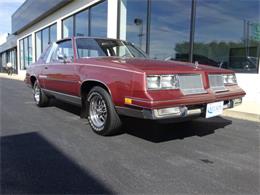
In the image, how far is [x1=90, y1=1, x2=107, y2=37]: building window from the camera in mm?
12992

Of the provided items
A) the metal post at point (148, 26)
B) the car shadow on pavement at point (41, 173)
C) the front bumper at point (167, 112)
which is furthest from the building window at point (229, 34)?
the car shadow on pavement at point (41, 173)

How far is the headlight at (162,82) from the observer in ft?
11.6

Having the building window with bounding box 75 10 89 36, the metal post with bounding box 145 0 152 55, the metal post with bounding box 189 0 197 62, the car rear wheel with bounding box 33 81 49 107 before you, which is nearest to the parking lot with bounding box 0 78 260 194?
the car rear wheel with bounding box 33 81 49 107

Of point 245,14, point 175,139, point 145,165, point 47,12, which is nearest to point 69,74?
point 175,139

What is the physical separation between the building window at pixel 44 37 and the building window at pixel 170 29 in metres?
10.1

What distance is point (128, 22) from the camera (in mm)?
11852

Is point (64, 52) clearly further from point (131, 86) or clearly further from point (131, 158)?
point (131, 158)

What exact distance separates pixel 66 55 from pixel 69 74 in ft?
1.84

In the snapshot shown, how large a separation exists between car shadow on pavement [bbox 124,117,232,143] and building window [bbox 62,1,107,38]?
8.74m

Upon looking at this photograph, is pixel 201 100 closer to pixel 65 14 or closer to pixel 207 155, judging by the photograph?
pixel 207 155

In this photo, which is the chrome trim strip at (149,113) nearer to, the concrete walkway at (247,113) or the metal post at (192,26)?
the concrete walkway at (247,113)

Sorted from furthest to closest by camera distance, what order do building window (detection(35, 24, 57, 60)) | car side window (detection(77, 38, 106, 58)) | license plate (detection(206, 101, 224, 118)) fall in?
building window (detection(35, 24, 57, 60)), car side window (detection(77, 38, 106, 58)), license plate (detection(206, 101, 224, 118))

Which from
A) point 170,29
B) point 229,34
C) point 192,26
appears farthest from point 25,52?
point 229,34

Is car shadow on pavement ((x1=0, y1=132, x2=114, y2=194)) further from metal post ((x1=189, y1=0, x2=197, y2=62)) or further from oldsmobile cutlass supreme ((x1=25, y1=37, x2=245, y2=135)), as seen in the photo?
metal post ((x1=189, y1=0, x2=197, y2=62))
